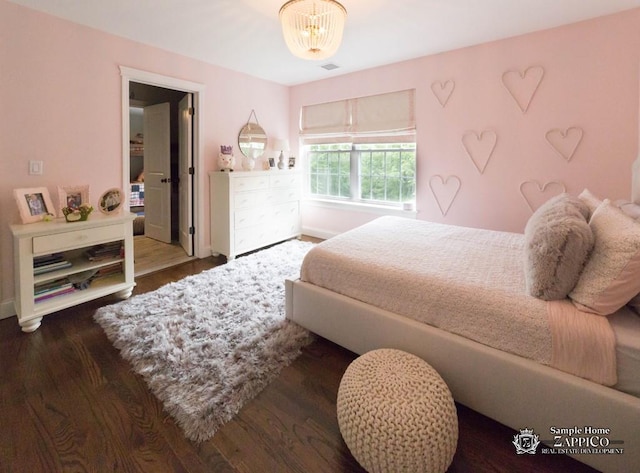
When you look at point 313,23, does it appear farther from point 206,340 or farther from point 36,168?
point 36,168

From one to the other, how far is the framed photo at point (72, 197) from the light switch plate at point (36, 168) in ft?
0.79

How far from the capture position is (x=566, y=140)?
2.86 m

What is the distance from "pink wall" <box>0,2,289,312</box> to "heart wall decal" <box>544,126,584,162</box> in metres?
3.87

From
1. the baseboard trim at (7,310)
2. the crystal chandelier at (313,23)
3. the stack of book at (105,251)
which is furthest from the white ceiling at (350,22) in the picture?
the baseboard trim at (7,310)

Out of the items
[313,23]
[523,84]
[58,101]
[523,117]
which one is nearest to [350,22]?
[313,23]

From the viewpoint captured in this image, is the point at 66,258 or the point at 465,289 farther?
the point at 66,258

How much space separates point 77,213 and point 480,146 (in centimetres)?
382

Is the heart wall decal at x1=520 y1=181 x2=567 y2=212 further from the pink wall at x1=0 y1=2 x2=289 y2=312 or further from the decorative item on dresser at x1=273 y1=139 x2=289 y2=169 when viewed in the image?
the pink wall at x1=0 y1=2 x2=289 y2=312

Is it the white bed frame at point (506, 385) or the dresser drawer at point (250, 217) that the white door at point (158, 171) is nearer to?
the dresser drawer at point (250, 217)

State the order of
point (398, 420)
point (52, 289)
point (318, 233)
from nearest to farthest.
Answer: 1. point (398, 420)
2. point (52, 289)
3. point (318, 233)

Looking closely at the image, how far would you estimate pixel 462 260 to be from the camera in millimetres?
1953

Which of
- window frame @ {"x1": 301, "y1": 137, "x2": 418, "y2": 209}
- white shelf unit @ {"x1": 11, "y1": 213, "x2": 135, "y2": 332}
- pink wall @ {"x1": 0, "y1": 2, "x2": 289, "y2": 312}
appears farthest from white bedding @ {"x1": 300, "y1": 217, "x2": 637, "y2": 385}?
pink wall @ {"x1": 0, "y1": 2, "x2": 289, "y2": 312}

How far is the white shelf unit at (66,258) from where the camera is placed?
2.20m

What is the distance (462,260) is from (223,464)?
1.64 meters
